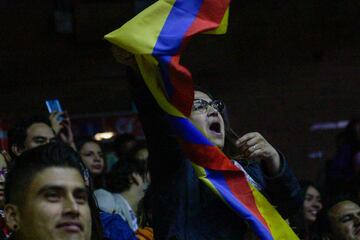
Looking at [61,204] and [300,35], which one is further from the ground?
[300,35]

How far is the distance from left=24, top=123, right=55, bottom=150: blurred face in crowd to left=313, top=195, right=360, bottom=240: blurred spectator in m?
1.64

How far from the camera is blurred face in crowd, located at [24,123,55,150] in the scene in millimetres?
5246

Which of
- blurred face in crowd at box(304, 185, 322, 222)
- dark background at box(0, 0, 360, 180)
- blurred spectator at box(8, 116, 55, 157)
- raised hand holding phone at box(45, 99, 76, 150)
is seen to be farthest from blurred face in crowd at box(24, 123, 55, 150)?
dark background at box(0, 0, 360, 180)

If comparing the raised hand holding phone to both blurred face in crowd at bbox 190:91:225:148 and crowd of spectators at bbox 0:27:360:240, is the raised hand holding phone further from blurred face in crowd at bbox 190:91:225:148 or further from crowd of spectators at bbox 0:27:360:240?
blurred face in crowd at bbox 190:91:225:148

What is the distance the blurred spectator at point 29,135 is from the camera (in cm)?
524

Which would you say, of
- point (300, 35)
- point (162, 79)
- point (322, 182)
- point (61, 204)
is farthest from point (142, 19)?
point (300, 35)

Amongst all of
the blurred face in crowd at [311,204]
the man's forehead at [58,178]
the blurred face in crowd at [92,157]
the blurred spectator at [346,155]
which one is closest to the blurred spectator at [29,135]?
the blurred face in crowd at [92,157]

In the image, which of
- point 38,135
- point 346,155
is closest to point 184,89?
point 38,135

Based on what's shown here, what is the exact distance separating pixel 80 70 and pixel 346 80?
2433mm

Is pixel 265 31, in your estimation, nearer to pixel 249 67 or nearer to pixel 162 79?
pixel 249 67

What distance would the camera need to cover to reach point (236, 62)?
8.77 meters

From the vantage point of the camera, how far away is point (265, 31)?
28.7 feet

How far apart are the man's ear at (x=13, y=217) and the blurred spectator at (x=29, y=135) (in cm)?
180

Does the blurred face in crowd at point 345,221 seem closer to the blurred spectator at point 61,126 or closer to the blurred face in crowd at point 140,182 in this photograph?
the blurred face in crowd at point 140,182
